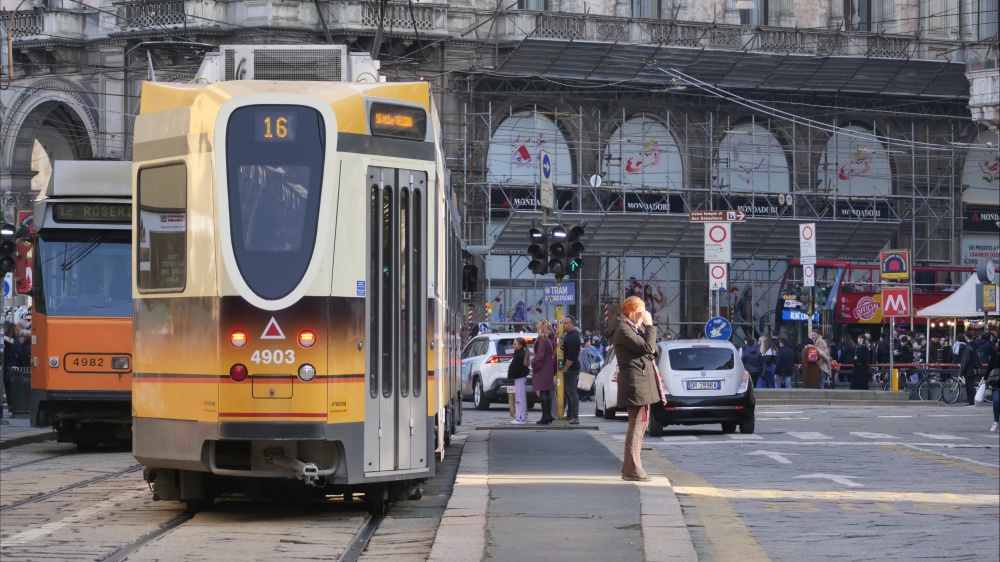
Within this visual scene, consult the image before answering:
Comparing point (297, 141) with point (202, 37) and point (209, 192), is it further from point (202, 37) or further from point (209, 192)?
point (202, 37)

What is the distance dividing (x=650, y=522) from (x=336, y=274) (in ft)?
8.59

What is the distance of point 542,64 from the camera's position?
4491cm

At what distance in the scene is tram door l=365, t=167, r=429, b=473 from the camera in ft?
36.3

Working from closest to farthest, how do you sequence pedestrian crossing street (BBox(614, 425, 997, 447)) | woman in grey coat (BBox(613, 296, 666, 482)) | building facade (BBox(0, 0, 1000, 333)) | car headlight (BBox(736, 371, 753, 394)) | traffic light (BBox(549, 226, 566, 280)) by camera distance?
1. woman in grey coat (BBox(613, 296, 666, 482))
2. pedestrian crossing street (BBox(614, 425, 997, 447))
3. car headlight (BBox(736, 371, 753, 394))
4. traffic light (BBox(549, 226, 566, 280))
5. building facade (BBox(0, 0, 1000, 333))

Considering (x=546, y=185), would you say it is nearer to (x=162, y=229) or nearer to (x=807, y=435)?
(x=807, y=435)

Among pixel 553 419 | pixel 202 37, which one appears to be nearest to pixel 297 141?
pixel 553 419

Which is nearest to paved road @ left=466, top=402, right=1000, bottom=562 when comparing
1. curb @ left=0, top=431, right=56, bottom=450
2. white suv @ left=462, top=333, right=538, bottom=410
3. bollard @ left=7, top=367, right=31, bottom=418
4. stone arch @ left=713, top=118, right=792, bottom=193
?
white suv @ left=462, top=333, right=538, bottom=410

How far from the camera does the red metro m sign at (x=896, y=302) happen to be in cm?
3456

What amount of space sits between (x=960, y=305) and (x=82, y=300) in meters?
28.2

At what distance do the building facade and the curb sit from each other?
21632 mm

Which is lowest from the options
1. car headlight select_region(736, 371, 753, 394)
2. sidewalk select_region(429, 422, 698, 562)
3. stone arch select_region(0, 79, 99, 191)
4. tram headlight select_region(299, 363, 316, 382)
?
sidewalk select_region(429, 422, 698, 562)

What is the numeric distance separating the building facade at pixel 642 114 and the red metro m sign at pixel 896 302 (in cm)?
1057

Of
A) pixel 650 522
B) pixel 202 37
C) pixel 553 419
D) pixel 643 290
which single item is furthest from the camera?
pixel 643 290

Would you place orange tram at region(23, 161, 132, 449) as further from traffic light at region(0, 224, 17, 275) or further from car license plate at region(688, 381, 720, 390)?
car license plate at region(688, 381, 720, 390)
